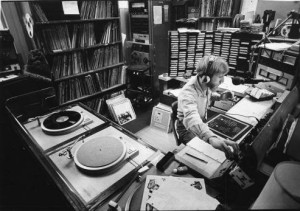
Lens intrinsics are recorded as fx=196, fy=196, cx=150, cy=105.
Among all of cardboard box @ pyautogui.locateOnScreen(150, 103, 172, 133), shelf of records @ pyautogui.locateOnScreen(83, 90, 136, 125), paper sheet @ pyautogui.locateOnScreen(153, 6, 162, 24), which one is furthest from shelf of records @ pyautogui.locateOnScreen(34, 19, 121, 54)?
cardboard box @ pyautogui.locateOnScreen(150, 103, 172, 133)

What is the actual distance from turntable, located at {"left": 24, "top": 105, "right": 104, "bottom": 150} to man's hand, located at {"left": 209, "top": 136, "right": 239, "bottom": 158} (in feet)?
2.46

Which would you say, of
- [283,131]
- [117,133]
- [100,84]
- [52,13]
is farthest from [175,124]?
[52,13]

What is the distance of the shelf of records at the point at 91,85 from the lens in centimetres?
286

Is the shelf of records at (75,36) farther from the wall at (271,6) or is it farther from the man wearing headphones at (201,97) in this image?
the wall at (271,6)

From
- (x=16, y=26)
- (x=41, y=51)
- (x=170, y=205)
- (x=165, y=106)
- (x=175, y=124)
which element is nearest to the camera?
(x=170, y=205)

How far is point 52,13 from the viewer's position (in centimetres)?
252

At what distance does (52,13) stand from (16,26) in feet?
1.86

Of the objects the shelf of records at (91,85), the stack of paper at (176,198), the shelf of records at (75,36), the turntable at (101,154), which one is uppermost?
the shelf of records at (75,36)

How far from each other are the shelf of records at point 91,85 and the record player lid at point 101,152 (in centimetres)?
200

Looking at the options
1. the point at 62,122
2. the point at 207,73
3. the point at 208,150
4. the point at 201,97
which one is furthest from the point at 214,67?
the point at 62,122

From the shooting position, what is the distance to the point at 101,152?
3.35ft

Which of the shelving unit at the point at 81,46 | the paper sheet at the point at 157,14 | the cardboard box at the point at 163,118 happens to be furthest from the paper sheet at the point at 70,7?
the cardboard box at the point at 163,118

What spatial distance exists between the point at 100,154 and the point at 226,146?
2.19 feet

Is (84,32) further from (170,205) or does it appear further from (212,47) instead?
(170,205)
